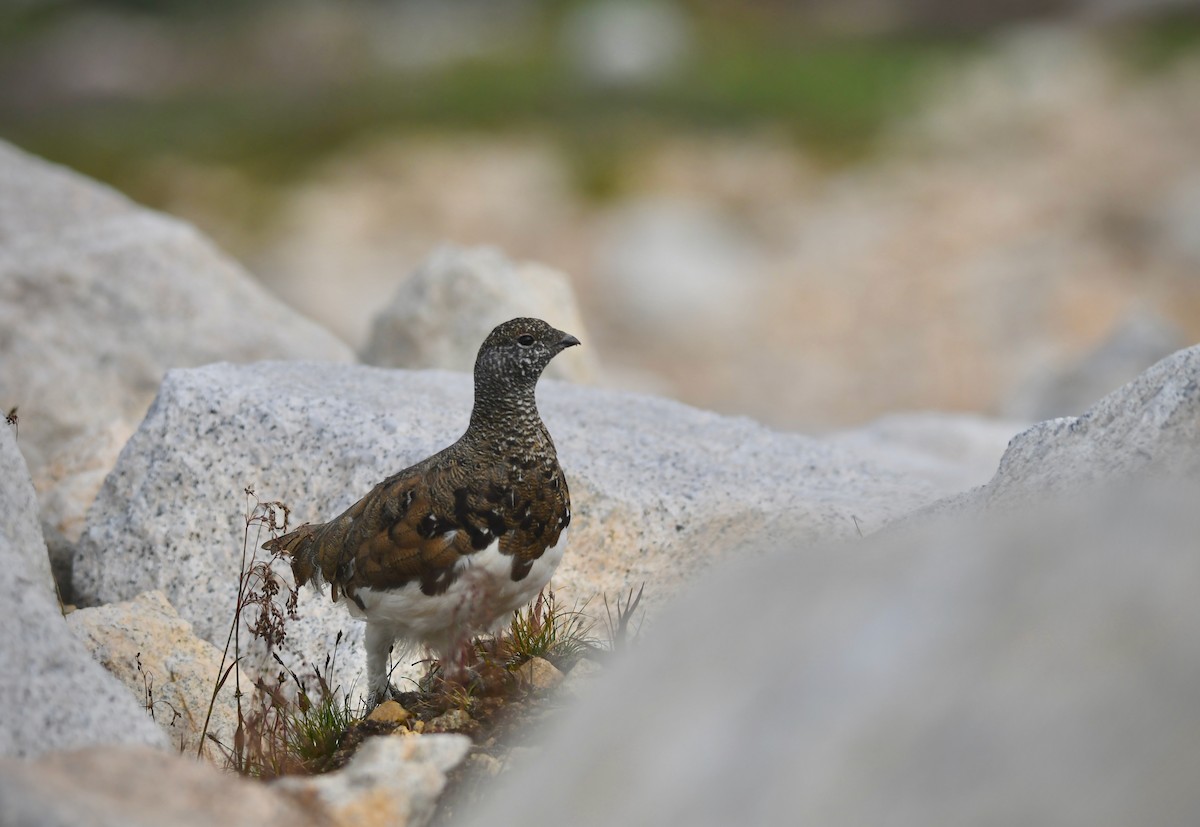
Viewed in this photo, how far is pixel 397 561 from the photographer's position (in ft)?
19.9

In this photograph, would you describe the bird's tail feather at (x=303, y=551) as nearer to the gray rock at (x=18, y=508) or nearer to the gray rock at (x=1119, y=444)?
the gray rock at (x=18, y=508)

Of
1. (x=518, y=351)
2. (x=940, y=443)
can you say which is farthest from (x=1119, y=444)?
(x=940, y=443)

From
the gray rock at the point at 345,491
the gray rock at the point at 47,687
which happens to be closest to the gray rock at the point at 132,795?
the gray rock at the point at 47,687

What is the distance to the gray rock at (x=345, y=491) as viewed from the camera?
7523 millimetres

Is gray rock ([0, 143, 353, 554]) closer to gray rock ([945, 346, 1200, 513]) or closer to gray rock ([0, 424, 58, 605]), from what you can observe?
gray rock ([0, 424, 58, 605])

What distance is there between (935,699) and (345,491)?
478 centimetres

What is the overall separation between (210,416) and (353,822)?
4095 millimetres

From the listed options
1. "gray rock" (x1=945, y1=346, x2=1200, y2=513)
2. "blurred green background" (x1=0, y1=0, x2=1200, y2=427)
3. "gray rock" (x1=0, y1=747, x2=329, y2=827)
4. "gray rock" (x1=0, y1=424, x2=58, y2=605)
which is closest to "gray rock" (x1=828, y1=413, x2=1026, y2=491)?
"gray rock" (x1=945, y1=346, x2=1200, y2=513)

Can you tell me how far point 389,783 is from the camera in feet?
15.3

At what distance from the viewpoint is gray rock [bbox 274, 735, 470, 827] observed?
4.53m

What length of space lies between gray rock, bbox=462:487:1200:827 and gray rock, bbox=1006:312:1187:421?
12.5m

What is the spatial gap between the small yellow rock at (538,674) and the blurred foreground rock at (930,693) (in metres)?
1.52

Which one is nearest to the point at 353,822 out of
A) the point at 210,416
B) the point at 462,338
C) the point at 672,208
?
the point at 210,416

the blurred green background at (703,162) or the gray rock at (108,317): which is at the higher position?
the blurred green background at (703,162)
